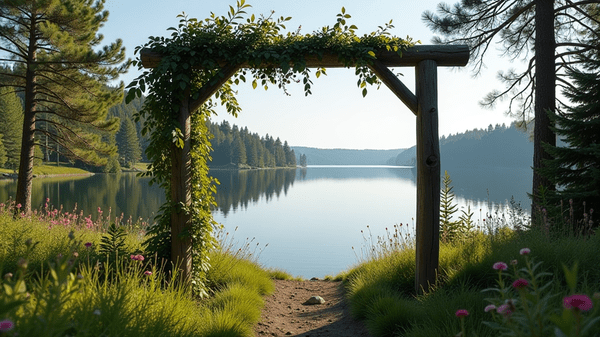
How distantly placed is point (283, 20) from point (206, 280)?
3411 mm

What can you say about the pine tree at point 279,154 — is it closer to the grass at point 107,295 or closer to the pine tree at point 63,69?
the pine tree at point 63,69

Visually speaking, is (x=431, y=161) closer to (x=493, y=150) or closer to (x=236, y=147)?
(x=236, y=147)

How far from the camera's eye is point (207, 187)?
515 centimetres

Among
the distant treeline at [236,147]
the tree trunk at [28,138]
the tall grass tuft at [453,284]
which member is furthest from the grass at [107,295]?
the distant treeline at [236,147]

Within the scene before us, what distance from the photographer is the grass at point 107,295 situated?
5.69 feet

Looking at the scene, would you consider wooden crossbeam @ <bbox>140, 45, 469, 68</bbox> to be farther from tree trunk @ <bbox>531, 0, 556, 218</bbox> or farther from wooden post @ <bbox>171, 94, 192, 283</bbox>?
tree trunk @ <bbox>531, 0, 556, 218</bbox>

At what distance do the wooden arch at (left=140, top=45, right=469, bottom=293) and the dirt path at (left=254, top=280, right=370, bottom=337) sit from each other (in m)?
1.04

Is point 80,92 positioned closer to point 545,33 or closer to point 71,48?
point 71,48

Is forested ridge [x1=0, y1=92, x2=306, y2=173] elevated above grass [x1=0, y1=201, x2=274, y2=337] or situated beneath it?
elevated above

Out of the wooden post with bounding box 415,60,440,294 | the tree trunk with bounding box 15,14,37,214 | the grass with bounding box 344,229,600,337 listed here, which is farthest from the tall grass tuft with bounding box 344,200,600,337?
the tree trunk with bounding box 15,14,37,214

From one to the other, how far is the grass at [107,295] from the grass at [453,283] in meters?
1.43

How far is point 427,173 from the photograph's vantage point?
4738 millimetres

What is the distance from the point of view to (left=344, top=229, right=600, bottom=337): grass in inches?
138

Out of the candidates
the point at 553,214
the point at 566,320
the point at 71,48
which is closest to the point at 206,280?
the point at 566,320
